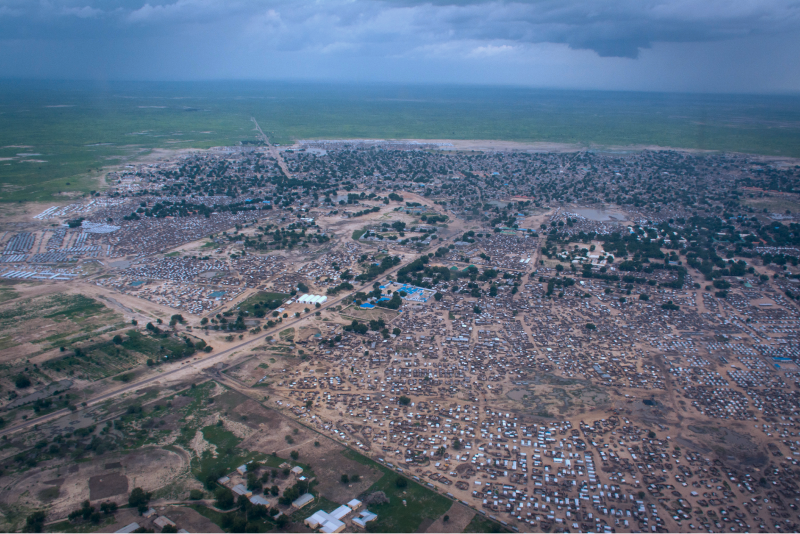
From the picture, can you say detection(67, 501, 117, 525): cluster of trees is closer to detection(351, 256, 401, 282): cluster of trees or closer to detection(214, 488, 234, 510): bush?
detection(214, 488, 234, 510): bush

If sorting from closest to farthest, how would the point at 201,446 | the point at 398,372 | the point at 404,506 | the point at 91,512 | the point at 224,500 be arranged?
the point at 91,512 < the point at 224,500 < the point at 404,506 < the point at 201,446 < the point at 398,372

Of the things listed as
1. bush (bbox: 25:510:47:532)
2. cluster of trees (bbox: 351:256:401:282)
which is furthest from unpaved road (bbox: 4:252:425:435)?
bush (bbox: 25:510:47:532)

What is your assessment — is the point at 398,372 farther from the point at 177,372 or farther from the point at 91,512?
the point at 91,512


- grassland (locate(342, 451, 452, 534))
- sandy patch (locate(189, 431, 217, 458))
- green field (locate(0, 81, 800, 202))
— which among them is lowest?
grassland (locate(342, 451, 452, 534))

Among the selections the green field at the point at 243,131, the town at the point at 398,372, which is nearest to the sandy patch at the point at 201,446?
the town at the point at 398,372

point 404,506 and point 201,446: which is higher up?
point 201,446

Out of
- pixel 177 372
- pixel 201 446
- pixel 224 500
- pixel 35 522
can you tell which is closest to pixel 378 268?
pixel 177 372

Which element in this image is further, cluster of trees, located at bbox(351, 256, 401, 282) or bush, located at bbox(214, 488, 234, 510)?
cluster of trees, located at bbox(351, 256, 401, 282)

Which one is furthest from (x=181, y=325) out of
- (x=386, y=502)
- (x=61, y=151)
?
(x=61, y=151)

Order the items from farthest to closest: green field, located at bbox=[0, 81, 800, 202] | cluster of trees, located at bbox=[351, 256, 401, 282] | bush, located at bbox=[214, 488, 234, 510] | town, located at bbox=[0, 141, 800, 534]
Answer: green field, located at bbox=[0, 81, 800, 202] → cluster of trees, located at bbox=[351, 256, 401, 282] → town, located at bbox=[0, 141, 800, 534] → bush, located at bbox=[214, 488, 234, 510]

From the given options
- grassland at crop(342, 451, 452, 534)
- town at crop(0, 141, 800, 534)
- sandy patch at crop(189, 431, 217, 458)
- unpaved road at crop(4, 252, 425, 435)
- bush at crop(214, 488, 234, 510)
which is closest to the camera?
grassland at crop(342, 451, 452, 534)

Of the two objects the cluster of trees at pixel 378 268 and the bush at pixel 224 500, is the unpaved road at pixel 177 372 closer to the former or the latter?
the cluster of trees at pixel 378 268
